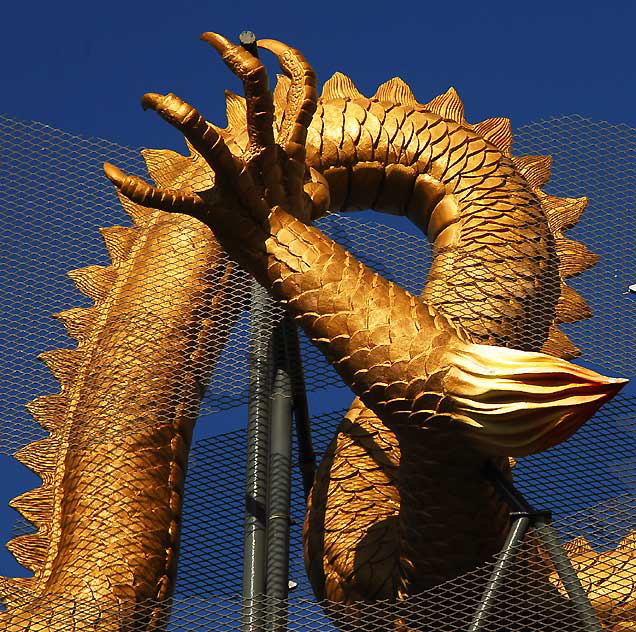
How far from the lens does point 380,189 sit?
6.51 m

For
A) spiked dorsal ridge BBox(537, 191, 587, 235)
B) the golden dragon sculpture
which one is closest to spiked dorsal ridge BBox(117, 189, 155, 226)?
the golden dragon sculpture

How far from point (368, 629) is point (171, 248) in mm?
1760

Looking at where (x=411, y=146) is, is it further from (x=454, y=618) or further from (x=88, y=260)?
(x=454, y=618)

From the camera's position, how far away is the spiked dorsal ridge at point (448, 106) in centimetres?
671

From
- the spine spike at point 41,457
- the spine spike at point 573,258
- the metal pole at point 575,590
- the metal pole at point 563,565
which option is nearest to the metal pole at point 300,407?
the spine spike at point 41,457

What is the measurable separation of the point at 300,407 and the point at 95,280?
2.91 feet

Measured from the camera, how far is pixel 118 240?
6.59 meters

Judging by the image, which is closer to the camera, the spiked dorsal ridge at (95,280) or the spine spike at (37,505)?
the spine spike at (37,505)

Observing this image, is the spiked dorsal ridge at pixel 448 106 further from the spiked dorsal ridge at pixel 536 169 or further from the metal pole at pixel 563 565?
the metal pole at pixel 563 565

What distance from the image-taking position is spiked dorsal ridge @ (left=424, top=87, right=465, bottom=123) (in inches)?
264

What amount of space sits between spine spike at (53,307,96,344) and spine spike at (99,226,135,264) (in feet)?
0.76

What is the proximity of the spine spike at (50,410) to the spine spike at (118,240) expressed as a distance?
59 centimetres

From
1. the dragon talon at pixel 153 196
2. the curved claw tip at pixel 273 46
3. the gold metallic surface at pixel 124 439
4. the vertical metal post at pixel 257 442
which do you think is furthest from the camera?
the gold metallic surface at pixel 124 439

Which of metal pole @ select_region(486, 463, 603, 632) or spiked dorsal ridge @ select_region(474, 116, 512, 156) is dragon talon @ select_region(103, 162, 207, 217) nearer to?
metal pole @ select_region(486, 463, 603, 632)
